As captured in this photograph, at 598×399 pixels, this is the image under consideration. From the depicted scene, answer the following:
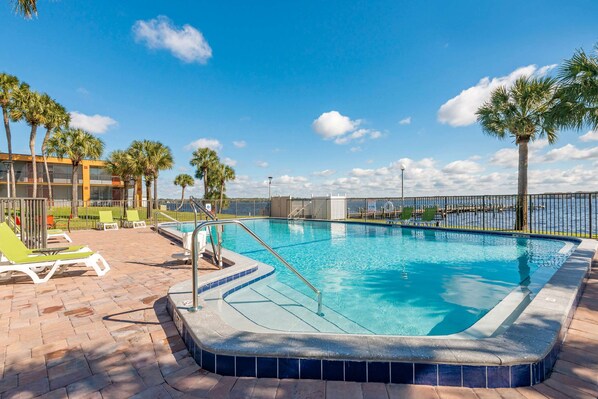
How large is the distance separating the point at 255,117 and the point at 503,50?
49.5ft

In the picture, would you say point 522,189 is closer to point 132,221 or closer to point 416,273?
point 416,273

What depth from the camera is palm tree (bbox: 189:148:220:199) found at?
1213 inches

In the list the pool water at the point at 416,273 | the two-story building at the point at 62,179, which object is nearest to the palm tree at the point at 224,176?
the two-story building at the point at 62,179

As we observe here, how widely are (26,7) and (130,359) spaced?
35.8 feet

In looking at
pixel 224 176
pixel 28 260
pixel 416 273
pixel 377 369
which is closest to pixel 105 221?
pixel 28 260

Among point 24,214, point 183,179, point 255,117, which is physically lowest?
point 24,214

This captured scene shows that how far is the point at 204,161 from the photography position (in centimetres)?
3103

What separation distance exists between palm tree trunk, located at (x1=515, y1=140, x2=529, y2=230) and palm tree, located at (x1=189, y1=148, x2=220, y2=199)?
28.1m

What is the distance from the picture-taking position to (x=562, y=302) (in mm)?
2754

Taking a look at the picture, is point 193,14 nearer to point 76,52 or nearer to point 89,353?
point 76,52

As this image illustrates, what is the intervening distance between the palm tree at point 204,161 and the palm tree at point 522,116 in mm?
26891

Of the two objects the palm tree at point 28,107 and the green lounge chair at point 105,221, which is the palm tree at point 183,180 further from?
the green lounge chair at point 105,221

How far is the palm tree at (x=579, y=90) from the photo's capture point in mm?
6914

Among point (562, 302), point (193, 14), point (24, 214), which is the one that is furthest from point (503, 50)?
point (24, 214)
